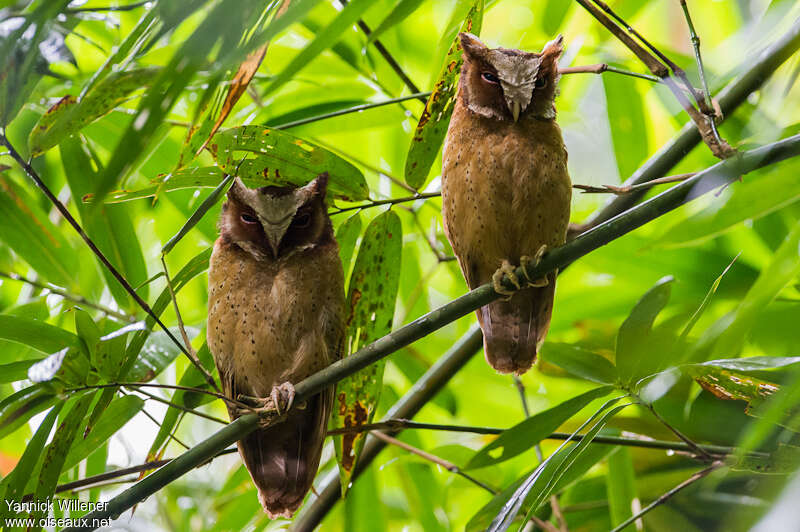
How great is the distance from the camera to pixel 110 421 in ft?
4.57

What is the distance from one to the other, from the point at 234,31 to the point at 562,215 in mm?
1227

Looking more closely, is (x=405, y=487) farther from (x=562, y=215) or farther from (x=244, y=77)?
(x=244, y=77)

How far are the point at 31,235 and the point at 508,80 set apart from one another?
114 centimetres

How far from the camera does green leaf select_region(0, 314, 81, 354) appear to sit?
125 cm

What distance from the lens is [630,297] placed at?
200 centimetres

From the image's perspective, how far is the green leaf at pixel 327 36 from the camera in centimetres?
70

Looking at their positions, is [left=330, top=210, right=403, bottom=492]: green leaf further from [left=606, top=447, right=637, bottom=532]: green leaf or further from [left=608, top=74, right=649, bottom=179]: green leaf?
[left=608, top=74, right=649, bottom=179]: green leaf

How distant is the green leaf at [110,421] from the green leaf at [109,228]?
348mm

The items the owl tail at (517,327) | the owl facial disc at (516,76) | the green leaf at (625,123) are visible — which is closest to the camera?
the owl facial disc at (516,76)

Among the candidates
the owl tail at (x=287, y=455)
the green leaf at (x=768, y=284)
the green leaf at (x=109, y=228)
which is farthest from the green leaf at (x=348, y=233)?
the green leaf at (x=768, y=284)

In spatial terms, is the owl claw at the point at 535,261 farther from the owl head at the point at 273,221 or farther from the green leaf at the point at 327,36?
the green leaf at the point at 327,36

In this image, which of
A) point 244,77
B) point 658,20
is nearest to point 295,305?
point 244,77

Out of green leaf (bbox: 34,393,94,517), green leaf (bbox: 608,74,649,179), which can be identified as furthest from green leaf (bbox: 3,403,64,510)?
green leaf (bbox: 608,74,649,179)

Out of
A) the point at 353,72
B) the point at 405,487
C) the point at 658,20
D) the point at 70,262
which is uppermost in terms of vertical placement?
the point at 658,20
